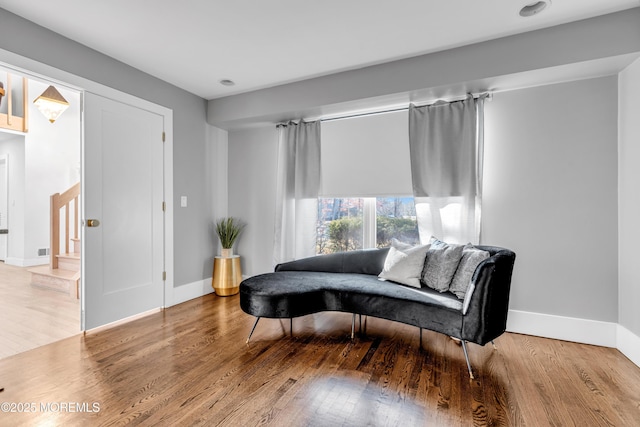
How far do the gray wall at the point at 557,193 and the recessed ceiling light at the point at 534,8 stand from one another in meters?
0.74

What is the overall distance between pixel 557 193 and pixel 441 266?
1.22 metres

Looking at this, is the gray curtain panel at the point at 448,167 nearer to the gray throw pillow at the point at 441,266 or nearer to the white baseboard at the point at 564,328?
the gray throw pillow at the point at 441,266

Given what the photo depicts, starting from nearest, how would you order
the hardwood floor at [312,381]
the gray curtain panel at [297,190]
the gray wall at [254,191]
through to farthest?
the hardwood floor at [312,381] → the gray curtain panel at [297,190] → the gray wall at [254,191]

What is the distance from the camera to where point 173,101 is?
141 inches

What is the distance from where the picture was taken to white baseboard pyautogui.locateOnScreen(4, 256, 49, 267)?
584 centimetres

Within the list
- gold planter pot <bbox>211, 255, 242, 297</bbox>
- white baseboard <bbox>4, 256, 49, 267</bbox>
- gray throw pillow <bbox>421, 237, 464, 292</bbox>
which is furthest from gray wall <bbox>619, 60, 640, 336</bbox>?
Answer: white baseboard <bbox>4, 256, 49, 267</bbox>

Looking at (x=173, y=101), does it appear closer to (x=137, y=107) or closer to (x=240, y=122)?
(x=137, y=107)

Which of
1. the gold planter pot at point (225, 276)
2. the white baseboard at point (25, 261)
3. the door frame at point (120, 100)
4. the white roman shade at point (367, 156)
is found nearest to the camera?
the door frame at point (120, 100)

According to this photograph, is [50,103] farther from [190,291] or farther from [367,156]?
[367,156]

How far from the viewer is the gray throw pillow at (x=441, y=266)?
2.53 metres

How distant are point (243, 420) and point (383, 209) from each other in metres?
2.43

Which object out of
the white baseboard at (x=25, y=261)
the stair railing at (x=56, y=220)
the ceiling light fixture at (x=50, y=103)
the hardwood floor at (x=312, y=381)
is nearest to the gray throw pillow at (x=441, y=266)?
the hardwood floor at (x=312, y=381)

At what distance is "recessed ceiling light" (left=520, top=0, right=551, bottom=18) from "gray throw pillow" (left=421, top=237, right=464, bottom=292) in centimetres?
176

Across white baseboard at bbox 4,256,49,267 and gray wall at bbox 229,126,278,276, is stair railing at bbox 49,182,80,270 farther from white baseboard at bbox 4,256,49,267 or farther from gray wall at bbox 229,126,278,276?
gray wall at bbox 229,126,278,276
